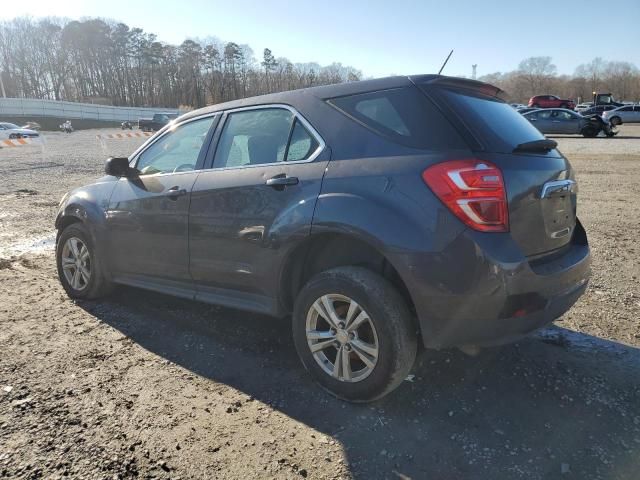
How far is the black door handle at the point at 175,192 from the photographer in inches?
141

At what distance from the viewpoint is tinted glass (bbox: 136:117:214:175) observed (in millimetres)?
3721

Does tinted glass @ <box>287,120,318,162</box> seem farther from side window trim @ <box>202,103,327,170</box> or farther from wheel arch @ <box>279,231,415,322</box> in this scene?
wheel arch @ <box>279,231,415,322</box>

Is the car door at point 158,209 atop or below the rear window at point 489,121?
below

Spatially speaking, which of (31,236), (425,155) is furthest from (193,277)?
(31,236)

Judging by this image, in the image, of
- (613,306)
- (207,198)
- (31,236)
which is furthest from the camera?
(31,236)

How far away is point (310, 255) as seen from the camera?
9.96 ft

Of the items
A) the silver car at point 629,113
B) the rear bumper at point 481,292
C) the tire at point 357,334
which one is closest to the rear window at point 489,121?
the rear bumper at point 481,292

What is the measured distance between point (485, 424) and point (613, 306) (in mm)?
2216

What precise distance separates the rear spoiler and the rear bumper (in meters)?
0.98

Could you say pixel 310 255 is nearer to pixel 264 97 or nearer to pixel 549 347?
pixel 264 97

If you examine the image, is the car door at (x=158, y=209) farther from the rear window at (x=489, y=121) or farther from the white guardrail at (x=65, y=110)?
the white guardrail at (x=65, y=110)

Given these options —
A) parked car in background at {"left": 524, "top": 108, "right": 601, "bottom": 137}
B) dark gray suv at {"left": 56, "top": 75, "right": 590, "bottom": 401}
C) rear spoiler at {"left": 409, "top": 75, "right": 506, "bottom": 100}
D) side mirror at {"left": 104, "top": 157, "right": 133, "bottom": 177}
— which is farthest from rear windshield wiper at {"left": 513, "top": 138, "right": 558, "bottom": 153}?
parked car in background at {"left": 524, "top": 108, "right": 601, "bottom": 137}

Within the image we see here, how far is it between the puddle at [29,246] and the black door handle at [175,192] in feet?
11.9

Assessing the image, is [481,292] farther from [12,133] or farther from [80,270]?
[12,133]
